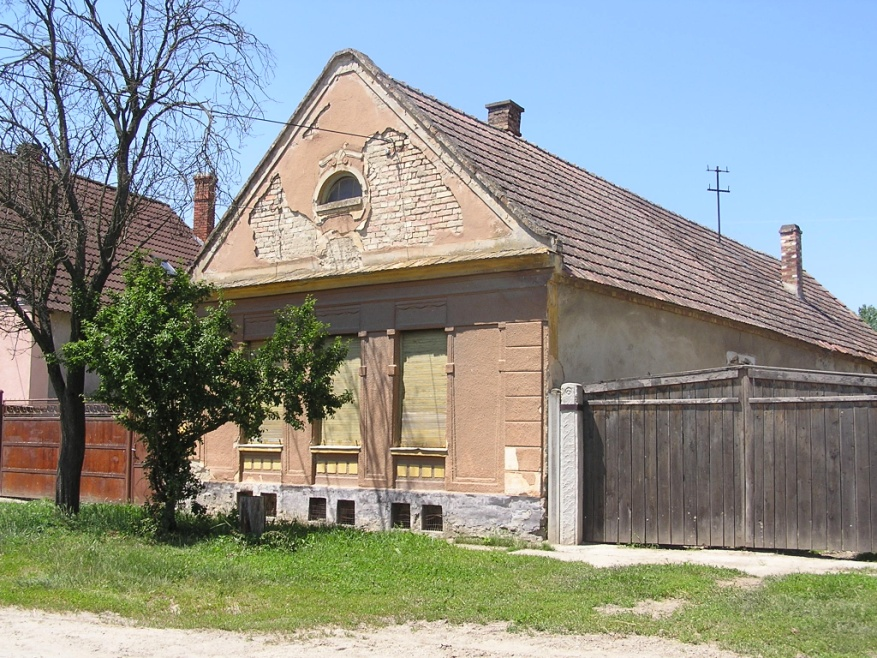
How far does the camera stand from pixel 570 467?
39.2 ft

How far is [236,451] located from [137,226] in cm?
986

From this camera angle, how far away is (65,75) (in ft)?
43.3

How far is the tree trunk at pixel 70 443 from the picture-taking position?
1384cm

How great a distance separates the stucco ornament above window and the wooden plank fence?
4.87m

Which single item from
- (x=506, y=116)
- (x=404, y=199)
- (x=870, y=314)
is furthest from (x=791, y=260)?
(x=870, y=314)

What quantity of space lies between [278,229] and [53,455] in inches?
253

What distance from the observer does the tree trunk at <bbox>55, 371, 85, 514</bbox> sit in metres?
13.8

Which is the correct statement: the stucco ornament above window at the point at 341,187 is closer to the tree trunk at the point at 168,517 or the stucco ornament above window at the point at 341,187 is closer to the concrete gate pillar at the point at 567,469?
the concrete gate pillar at the point at 567,469

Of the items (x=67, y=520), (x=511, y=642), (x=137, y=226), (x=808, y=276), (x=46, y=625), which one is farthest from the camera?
(x=808, y=276)

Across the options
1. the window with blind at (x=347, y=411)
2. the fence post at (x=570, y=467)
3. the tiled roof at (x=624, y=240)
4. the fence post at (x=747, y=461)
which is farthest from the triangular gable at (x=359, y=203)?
the fence post at (x=747, y=461)

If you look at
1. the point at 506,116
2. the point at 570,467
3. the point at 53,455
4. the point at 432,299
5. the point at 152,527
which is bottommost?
the point at 152,527

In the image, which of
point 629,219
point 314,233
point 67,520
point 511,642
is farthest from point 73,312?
point 629,219

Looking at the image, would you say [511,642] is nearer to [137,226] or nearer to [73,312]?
[73,312]

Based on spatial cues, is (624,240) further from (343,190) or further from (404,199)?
(343,190)
